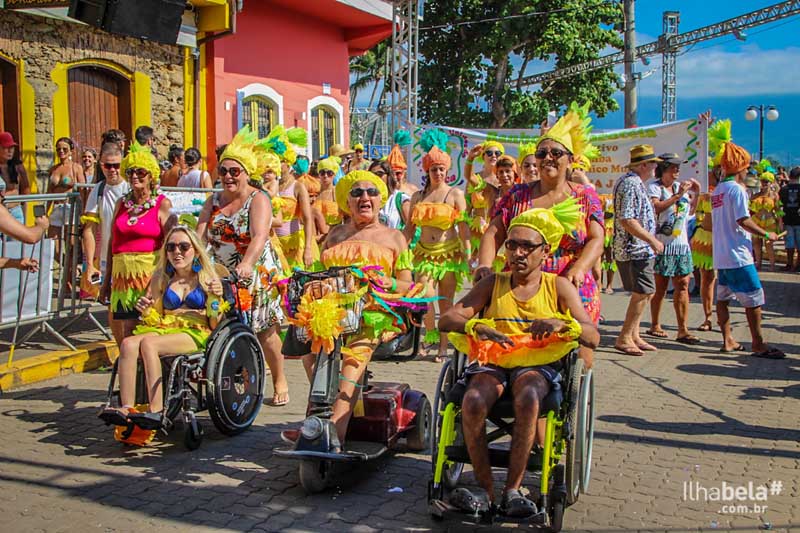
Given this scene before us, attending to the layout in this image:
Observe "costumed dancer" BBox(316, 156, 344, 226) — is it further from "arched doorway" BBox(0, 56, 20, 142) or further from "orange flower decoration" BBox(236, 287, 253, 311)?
"arched doorway" BBox(0, 56, 20, 142)

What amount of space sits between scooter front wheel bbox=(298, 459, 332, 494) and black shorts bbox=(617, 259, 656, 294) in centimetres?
489

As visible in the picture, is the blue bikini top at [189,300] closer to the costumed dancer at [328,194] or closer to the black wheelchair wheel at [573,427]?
the black wheelchair wheel at [573,427]

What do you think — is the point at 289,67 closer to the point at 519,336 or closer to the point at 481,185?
the point at 481,185

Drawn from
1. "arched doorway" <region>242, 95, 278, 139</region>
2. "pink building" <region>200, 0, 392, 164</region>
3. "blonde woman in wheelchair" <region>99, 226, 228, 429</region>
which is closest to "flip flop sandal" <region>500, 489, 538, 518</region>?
"blonde woman in wheelchair" <region>99, 226, 228, 429</region>

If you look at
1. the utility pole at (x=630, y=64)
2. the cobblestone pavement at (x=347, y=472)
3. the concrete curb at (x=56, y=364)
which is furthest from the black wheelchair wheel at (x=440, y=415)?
the utility pole at (x=630, y=64)

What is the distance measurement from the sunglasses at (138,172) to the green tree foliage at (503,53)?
23824mm

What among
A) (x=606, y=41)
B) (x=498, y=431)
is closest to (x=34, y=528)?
(x=498, y=431)

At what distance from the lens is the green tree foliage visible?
28891 mm

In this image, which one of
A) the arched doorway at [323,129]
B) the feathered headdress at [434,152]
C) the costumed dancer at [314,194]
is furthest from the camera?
the arched doorway at [323,129]

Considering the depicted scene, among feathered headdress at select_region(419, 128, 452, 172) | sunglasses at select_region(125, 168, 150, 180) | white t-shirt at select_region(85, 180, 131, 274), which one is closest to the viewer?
sunglasses at select_region(125, 168, 150, 180)

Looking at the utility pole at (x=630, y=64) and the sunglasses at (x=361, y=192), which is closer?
the sunglasses at (x=361, y=192)

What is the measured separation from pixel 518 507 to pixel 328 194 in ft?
23.4

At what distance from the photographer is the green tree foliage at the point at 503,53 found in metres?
28.9

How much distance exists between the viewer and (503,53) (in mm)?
29266
